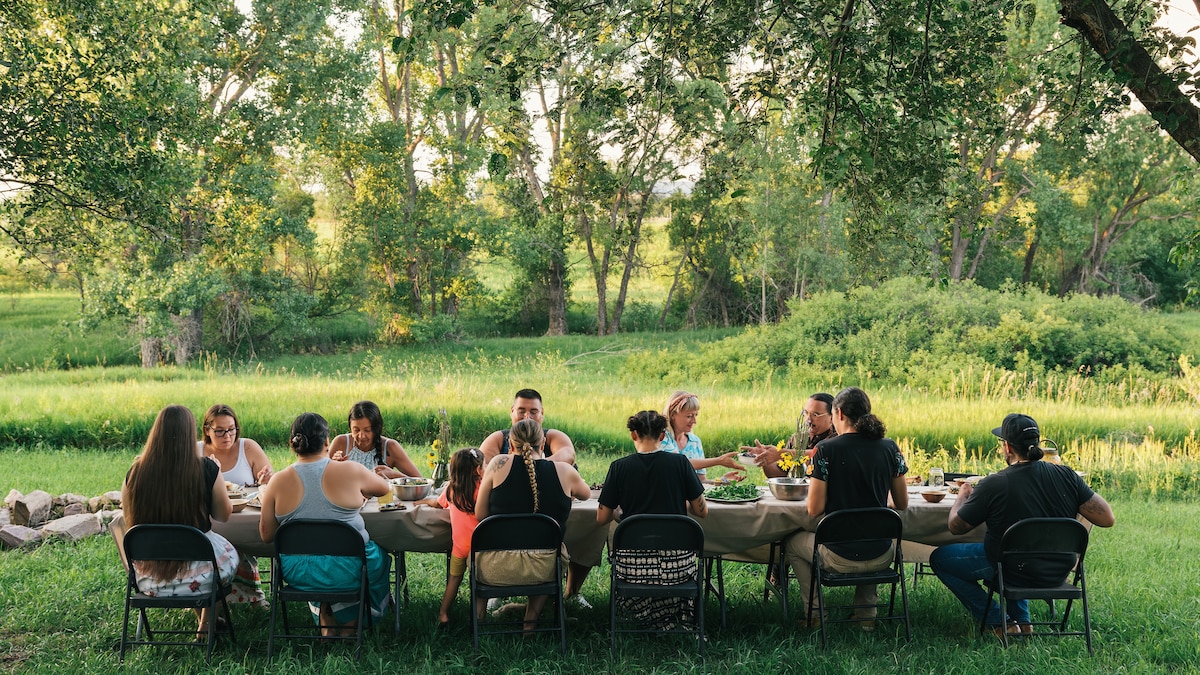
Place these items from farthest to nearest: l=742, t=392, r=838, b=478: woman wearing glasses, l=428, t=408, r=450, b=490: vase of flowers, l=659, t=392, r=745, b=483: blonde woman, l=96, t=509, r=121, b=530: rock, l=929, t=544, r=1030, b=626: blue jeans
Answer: l=96, t=509, r=121, b=530: rock → l=742, t=392, r=838, b=478: woman wearing glasses → l=659, t=392, r=745, b=483: blonde woman → l=428, t=408, r=450, b=490: vase of flowers → l=929, t=544, r=1030, b=626: blue jeans

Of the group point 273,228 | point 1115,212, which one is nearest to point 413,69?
point 273,228

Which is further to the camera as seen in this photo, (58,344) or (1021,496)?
(58,344)

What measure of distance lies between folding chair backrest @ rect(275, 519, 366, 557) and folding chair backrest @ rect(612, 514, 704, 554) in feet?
4.64

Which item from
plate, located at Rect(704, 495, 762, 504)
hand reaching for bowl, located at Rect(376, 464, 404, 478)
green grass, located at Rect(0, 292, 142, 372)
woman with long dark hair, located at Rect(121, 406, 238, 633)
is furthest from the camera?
green grass, located at Rect(0, 292, 142, 372)

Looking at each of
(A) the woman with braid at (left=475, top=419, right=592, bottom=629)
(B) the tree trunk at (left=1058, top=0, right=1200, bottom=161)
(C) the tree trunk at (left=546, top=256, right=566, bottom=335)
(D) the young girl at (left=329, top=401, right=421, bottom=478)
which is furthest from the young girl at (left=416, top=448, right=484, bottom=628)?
(C) the tree trunk at (left=546, top=256, right=566, bottom=335)

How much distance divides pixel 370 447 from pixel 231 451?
976mm

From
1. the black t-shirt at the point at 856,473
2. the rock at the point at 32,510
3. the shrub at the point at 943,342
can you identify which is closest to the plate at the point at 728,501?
the black t-shirt at the point at 856,473

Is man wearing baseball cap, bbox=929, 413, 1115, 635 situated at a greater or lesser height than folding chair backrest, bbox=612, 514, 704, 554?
greater

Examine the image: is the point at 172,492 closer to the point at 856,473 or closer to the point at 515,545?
the point at 515,545

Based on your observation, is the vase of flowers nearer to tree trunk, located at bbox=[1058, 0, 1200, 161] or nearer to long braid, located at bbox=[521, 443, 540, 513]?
long braid, located at bbox=[521, 443, 540, 513]

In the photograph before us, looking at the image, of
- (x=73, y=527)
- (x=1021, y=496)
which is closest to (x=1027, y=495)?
(x=1021, y=496)

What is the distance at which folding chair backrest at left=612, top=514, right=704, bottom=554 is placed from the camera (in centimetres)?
494

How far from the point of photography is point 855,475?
208 inches

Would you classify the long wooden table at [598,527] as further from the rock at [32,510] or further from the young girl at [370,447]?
the rock at [32,510]
